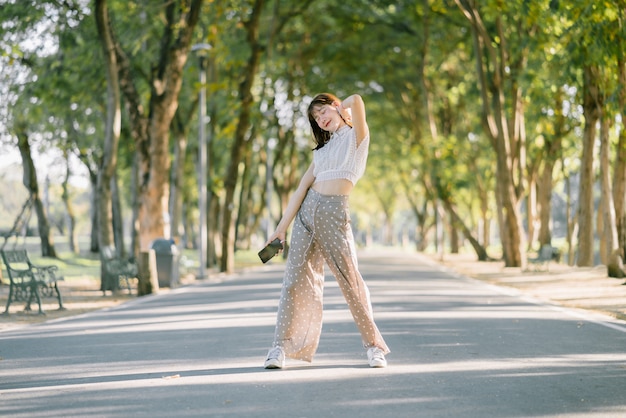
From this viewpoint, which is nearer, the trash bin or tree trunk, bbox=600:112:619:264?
tree trunk, bbox=600:112:619:264

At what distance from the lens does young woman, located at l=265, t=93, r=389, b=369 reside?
8.45 metres

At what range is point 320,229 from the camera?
848 centimetres

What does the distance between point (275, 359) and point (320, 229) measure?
101 centimetres

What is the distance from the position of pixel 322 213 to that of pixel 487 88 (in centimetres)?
2226

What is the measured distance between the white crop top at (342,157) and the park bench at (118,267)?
13186 mm

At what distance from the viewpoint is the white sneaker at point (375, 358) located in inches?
341

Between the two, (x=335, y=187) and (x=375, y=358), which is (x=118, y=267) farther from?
(x=335, y=187)

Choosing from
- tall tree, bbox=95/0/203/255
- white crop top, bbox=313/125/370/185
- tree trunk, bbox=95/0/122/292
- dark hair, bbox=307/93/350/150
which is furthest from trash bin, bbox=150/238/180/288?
white crop top, bbox=313/125/370/185

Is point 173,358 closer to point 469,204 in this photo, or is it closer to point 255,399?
point 255,399

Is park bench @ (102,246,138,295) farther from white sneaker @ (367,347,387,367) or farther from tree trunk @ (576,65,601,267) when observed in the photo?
white sneaker @ (367,347,387,367)

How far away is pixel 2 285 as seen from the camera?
24.3 metres

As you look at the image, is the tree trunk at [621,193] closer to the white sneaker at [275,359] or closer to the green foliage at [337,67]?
the green foliage at [337,67]

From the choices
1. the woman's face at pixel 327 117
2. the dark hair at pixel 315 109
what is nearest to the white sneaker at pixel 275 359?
the dark hair at pixel 315 109

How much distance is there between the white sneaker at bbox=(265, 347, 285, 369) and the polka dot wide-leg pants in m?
0.05
